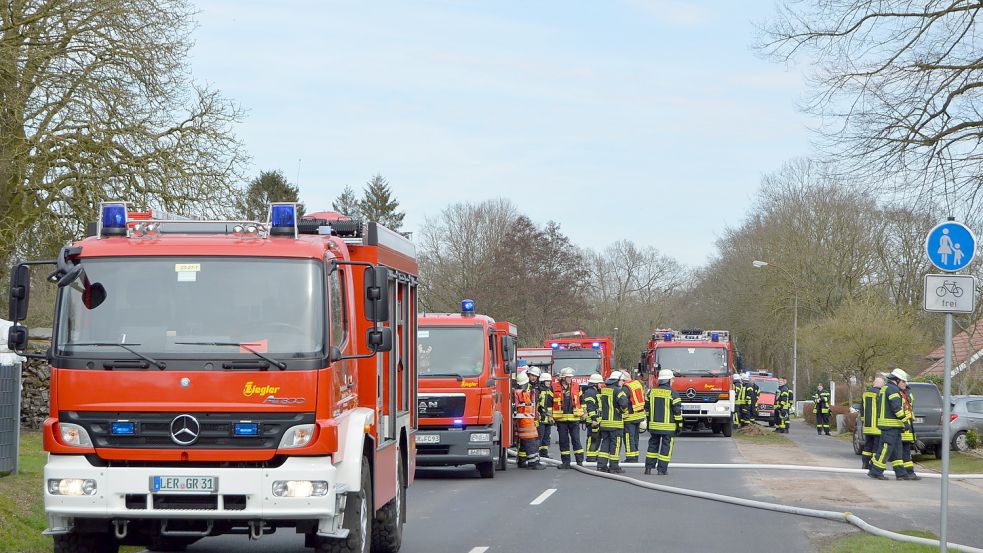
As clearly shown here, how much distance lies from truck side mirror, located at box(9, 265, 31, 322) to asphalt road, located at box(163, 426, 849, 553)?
3.40 m

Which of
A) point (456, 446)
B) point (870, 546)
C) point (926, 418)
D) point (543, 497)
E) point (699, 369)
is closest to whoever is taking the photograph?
point (870, 546)

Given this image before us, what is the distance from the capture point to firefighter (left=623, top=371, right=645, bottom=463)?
20219mm

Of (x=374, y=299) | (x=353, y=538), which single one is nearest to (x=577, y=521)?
(x=353, y=538)

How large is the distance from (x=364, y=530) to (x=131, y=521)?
1.69 metres

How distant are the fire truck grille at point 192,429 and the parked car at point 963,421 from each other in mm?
22033

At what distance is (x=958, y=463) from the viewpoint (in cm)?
2438

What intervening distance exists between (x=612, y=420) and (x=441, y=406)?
3.01 m

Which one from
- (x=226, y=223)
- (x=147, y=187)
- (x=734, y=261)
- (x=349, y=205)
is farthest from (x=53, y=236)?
(x=349, y=205)

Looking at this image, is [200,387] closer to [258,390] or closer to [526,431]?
[258,390]

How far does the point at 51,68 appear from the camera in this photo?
78.7 feet

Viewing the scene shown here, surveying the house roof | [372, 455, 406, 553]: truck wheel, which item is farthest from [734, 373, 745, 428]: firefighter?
[372, 455, 406, 553]: truck wheel

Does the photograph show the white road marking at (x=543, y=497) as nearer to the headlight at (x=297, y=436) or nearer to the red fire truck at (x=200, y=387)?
the red fire truck at (x=200, y=387)

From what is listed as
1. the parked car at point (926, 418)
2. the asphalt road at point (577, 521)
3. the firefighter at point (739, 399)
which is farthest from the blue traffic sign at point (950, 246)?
the firefighter at point (739, 399)

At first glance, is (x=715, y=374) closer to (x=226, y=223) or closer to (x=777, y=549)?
(x=777, y=549)
